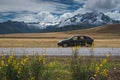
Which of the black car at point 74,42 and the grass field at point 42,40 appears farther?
the grass field at point 42,40

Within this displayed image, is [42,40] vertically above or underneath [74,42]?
underneath

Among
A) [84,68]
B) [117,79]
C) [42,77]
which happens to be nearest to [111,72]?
[117,79]

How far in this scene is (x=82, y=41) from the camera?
1941 inches

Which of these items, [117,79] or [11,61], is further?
[117,79]

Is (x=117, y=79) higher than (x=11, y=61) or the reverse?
the reverse

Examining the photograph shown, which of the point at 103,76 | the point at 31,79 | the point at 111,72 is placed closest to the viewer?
the point at 31,79

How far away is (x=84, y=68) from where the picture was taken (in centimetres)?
933

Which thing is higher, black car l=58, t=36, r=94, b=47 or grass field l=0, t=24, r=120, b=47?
black car l=58, t=36, r=94, b=47

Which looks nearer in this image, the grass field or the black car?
the black car

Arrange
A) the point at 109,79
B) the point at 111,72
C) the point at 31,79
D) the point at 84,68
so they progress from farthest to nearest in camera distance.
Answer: the point at 111,72, the point at 109,79, the point at 84,68, the point at 31,79

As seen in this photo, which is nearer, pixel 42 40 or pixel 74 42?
pixel 74 42

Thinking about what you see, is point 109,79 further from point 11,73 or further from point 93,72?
point 11,73

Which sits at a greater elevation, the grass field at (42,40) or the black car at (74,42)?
the black car at (74,42)

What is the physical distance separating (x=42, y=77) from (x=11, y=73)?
90 centimetres
